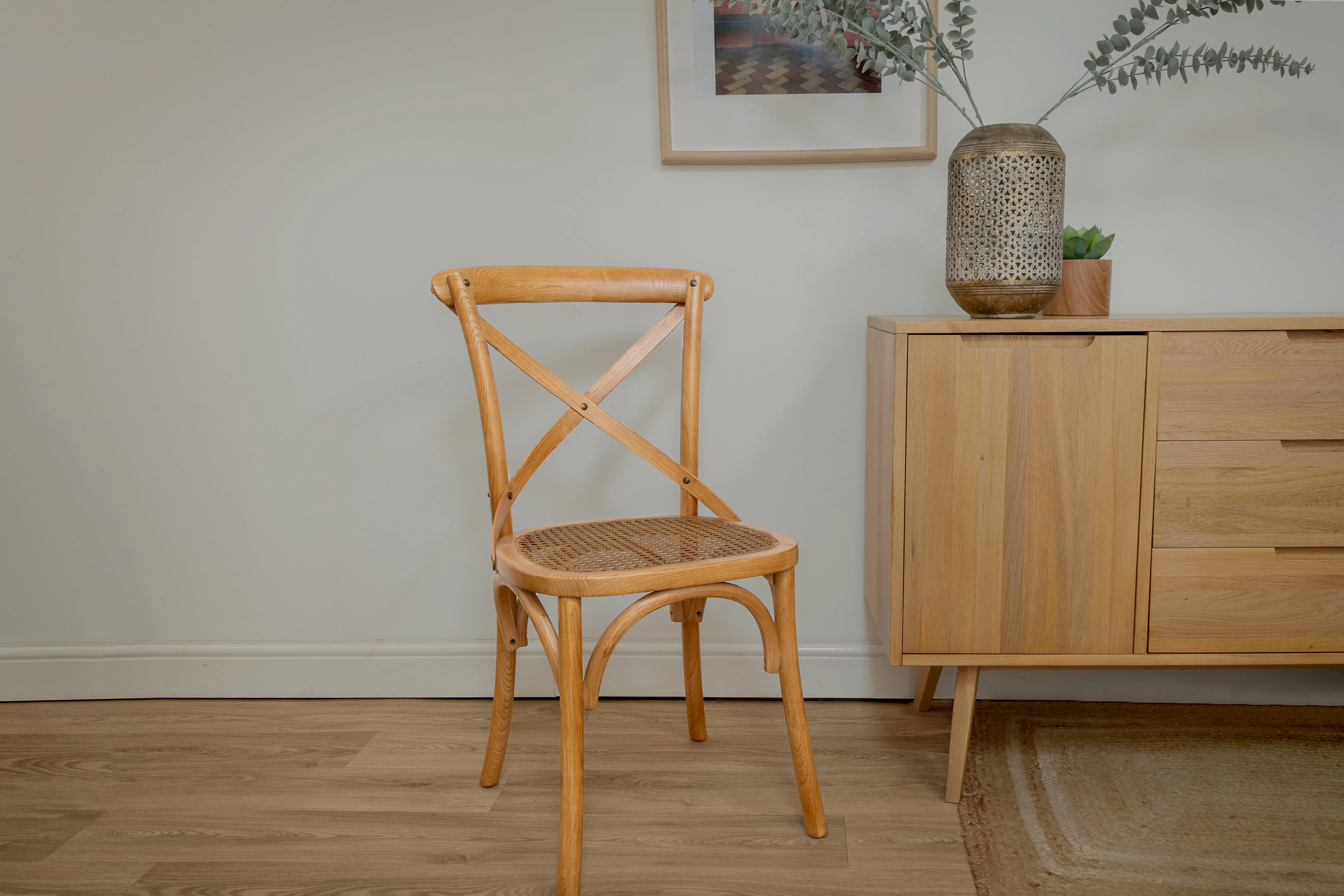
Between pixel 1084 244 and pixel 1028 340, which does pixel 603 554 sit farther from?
pixel 1084 244

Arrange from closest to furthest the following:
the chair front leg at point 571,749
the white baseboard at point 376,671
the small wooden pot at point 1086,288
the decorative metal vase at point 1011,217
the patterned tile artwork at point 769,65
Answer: the chair front leg at point 571,749 < the decorative metal vase at point 1011,217 < the small wooden pot at point 1086,288 < the patterned tile artwork at point 769,65 < the white baseboard at point 376,671

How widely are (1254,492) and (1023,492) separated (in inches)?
13.9

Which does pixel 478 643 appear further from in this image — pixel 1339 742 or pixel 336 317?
pixel 1339 742

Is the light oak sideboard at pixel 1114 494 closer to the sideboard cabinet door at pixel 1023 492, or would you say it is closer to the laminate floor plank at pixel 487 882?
the sideboard cabinet door at pixel 1023 492

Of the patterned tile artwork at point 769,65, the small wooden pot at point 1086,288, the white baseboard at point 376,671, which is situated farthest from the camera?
the white baseboard at point 376,671

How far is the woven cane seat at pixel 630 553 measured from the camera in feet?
3.75

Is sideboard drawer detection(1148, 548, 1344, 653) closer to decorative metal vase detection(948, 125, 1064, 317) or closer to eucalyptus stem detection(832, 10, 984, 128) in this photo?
decorative metal vase detection(948, 125, 1064, 317)

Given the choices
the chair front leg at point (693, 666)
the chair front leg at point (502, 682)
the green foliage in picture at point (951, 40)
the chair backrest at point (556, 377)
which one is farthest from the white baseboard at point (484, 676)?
the green foliage in picture at point (951, 40)

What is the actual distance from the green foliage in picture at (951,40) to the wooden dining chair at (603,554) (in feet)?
1.46

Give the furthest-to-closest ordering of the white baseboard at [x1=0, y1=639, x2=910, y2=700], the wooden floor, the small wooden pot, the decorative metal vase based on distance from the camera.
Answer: the white baseboard at [x1=0, y1=639, x2=910, y2=700]
the small wooden pot
the decorative metal vase
the wooden floor

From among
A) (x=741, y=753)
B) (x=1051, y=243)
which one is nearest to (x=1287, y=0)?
(x=1051, y=243)

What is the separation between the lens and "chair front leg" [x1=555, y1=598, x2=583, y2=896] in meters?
1.14

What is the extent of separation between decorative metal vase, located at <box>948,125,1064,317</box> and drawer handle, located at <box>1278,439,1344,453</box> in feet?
1.39

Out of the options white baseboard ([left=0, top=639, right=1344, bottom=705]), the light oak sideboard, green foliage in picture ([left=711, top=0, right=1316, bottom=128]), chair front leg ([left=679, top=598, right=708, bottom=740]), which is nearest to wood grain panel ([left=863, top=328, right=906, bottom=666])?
the light oak sideboard
